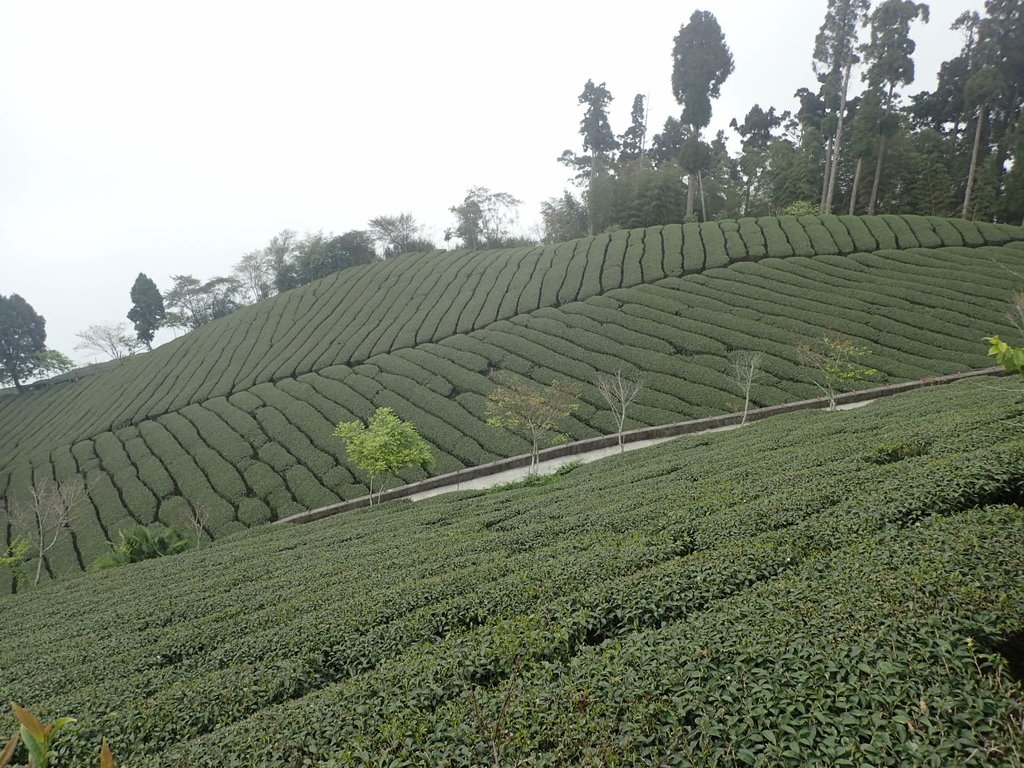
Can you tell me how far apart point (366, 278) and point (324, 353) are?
17420mm

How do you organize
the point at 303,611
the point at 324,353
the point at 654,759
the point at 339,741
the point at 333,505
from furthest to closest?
1. the point at 324,353
2. the point at 333,505
3. the point at 303,611
4. the point at 339,741
5. the point at 654,759

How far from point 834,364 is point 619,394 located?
9.26m

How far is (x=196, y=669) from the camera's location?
23.7 ft

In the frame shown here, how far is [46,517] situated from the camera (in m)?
21.6

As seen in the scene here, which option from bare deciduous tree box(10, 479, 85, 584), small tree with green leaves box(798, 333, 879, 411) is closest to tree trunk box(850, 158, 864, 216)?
small tree with green leaves box(798, 333, 879, 411)

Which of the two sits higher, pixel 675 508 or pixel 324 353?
pixel 675 508

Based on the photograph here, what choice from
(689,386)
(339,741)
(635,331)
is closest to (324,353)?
(635,331)

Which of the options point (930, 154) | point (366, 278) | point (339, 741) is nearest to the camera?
point (339, 741)

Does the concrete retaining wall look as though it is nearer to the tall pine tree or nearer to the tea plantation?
the tea plantation

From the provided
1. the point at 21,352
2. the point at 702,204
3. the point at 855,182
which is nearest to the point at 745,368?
the point at 702,204

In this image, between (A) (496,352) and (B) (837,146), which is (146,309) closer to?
(A) (496,352)

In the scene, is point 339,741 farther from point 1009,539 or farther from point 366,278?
point 366,278

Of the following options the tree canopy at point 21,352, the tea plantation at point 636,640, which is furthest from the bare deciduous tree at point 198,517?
the tree canopy at point 21,352

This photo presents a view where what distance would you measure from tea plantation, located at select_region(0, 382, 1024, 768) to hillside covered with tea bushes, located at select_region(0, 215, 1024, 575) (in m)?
15.7
